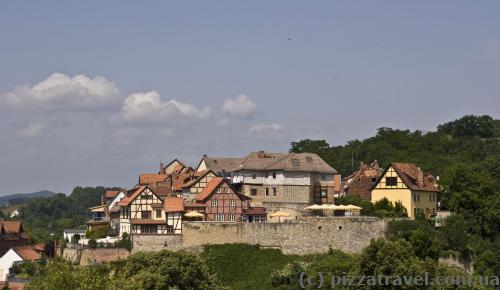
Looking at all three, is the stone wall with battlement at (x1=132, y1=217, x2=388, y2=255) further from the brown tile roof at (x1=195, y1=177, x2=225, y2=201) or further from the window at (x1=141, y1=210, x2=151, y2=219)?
the window at (x1=141, y1=210, x2=151, y2=219)

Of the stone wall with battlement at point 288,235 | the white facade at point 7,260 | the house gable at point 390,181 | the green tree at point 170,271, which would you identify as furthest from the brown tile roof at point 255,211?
the white facade at point 7,260

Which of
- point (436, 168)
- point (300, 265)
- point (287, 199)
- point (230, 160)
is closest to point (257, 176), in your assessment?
point (287, 199)

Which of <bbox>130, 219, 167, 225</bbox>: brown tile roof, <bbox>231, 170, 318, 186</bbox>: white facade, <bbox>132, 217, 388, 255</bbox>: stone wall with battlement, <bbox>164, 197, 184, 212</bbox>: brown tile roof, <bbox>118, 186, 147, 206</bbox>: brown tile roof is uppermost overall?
<bbox>231, 170, 318, 186</bbox>: white facade

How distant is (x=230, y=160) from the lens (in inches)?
3447

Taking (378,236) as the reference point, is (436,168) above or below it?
above

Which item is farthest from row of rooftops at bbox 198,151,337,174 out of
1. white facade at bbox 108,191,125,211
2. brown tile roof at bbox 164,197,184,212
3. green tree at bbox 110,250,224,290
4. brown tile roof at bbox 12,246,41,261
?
green tree at bbox 110,250,224,290

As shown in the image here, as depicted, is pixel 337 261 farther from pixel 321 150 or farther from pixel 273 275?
pixel 321 150

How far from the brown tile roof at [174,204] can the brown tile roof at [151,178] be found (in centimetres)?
892

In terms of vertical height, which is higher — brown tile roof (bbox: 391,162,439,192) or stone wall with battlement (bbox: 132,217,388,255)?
Result: brown tile roof (bbox: 391,162,439,192)

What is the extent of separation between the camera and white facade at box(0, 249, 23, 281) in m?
75.8

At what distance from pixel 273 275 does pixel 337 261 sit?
450 cm

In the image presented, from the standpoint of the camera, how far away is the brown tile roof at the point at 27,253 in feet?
253

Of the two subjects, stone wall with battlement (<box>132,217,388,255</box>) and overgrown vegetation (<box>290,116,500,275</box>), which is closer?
overgrown vegetation (<box>290,116,500,275</box>)

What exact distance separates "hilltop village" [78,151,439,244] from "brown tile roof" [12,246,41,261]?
9.93 feet
